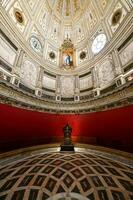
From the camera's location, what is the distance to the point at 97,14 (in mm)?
11758

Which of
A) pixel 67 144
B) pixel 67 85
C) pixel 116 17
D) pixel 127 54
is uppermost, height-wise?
pixel 116 17

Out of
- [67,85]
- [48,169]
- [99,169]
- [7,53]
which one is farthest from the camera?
[67,85]

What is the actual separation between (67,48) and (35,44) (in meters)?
4.15

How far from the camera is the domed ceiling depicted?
28.4 ft

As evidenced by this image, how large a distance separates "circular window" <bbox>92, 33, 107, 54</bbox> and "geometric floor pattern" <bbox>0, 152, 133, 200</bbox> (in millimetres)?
10241

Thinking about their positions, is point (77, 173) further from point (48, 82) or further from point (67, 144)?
point (48, 82)

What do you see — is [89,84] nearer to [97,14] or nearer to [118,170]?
[97,14]

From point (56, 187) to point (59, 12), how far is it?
59.2 feet

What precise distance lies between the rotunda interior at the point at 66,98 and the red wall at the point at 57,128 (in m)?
0.05

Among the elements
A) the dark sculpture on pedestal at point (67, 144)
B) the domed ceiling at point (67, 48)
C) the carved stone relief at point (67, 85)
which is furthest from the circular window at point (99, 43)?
the dark sculpture on pedestal at point (67, 144)

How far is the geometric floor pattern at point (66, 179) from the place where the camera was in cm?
365

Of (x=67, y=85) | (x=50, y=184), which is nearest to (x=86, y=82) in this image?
(x=67, y=85)

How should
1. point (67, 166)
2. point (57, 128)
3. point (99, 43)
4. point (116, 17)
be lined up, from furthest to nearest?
Result: point (99, 43), point (116, 17), point (57, 128), point (67, 166)

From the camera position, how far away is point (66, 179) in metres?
4.44
